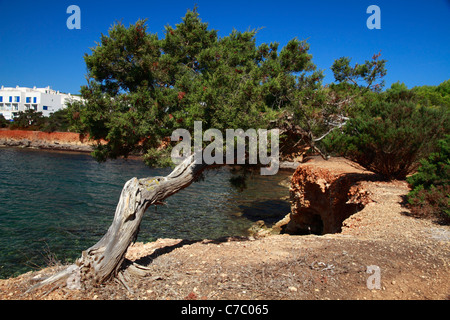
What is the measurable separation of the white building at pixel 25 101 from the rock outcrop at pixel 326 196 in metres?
82.2

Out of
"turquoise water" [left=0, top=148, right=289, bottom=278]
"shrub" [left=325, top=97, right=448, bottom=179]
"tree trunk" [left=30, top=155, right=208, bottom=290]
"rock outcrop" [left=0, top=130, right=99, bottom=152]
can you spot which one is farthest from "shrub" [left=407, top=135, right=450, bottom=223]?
"rock outcrop" [left=0, top=130, right=99, bottom=152]

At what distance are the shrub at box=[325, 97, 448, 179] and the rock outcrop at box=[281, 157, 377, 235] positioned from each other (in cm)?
88

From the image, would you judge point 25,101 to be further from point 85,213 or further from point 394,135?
point 394,135

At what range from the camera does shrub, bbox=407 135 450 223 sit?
695cm

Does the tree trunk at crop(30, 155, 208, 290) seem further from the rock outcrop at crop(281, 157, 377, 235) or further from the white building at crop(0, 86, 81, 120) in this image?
the white building at crop(0, 86, 81, 120)

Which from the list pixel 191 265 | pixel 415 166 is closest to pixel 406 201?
pixel 415 166

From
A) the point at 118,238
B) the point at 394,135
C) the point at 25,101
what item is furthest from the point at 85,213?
the point at 25,101

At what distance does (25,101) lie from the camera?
79.6 m

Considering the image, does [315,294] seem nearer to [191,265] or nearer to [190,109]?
[191,265]

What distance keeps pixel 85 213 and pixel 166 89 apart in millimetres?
10731

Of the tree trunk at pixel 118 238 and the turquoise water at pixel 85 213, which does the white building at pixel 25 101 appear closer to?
the turquoise water at pixel 85 213

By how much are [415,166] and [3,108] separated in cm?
9965

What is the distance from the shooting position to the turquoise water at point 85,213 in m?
10.6

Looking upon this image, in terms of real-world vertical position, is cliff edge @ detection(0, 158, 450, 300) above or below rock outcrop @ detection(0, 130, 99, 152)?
below
